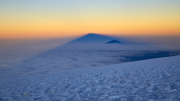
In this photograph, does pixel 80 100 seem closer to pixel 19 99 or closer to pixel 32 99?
pixel 32 99

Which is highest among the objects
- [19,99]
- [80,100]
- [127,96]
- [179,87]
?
[179,87]

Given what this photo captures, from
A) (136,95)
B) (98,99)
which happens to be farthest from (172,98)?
(98,99)

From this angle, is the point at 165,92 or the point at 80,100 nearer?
the point at 165,92

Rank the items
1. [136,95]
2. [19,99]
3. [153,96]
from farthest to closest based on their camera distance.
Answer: [19,99], [136,95], [153,96]

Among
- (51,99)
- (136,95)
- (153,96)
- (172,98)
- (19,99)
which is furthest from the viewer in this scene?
(19,99)

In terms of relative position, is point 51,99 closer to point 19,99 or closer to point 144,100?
point 19,99

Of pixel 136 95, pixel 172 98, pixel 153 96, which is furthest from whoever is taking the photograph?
pixel 136 95

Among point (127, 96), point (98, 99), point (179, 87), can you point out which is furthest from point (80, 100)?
point (179, 87)

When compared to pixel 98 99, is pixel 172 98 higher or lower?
higher

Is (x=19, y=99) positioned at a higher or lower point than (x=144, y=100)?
lower
